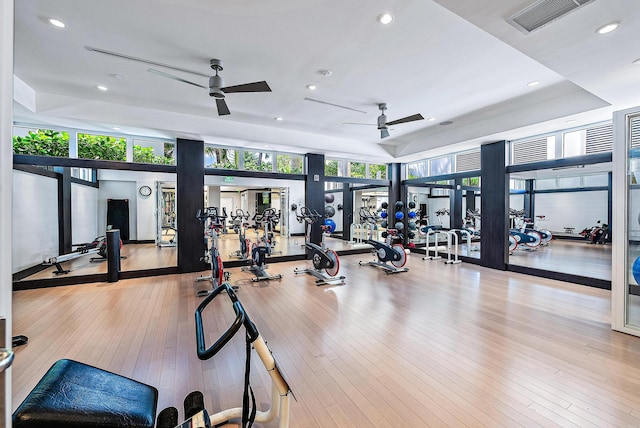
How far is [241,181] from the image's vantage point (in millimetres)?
10148

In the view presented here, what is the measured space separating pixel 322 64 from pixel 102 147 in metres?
4.89

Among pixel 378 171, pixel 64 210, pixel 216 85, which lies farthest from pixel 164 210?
pixel 378 171

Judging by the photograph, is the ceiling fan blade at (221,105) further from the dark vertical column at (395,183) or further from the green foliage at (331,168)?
the dark vertical column at (395,183)

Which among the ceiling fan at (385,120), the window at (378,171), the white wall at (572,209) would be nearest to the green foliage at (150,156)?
the ceiling fan at (385,120)

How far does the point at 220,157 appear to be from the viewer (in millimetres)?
6828

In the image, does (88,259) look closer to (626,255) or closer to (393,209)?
(393,209)

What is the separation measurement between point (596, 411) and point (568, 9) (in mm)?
3101

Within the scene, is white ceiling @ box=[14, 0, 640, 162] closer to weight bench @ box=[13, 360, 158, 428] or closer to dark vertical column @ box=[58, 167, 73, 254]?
dark vertical column @ box=[58, 167, 73, 254]

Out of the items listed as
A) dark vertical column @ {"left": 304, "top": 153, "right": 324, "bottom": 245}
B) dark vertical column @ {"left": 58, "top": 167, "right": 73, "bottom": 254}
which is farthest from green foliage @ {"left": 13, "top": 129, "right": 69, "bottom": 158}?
dark vertical column @ {"left": 304, "top": 153, "right": 324, "bottom": 245}

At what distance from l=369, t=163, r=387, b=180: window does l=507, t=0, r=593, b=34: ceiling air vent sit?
6.71 m

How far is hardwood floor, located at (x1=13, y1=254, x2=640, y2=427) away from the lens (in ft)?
6.86

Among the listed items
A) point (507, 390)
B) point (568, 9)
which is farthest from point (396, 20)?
point (507, 390)

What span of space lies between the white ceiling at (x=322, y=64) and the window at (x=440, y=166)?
163 centimetres

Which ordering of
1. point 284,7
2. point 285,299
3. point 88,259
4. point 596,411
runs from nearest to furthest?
point 596,411 → point 284,7 → point 285,299 → point 88,259
